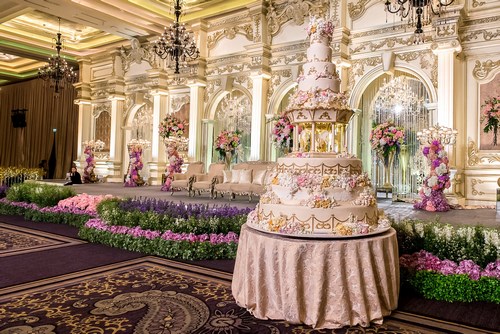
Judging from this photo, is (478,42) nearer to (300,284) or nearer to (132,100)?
(300,284)

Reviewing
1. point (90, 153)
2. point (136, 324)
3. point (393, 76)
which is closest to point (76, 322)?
point (136, 324)

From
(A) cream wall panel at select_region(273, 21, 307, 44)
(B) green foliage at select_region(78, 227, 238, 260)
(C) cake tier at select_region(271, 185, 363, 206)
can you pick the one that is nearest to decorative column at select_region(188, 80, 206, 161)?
(A) cream wall panel at select_region(273, 21, 307, 44)

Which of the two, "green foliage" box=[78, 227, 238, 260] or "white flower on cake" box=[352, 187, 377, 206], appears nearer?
"white flower on cake" box=[352, 187, 377, 206]

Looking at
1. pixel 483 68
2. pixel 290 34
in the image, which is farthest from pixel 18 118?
pixel 483 68

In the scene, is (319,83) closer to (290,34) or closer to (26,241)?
(26,241)

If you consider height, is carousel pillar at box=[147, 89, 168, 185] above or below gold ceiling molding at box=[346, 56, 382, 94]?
below

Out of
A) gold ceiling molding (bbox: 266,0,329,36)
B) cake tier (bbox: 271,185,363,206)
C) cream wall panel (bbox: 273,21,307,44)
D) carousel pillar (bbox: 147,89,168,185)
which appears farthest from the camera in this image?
carousel pillar (bbox: 147,89,168,185)

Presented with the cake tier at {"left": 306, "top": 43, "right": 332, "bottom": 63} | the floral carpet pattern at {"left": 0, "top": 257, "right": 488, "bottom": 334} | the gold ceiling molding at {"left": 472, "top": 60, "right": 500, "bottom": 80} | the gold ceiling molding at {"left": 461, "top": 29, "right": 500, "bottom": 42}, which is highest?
the gold ceiling molding at {"left": 461, "top": 29, "right": 500, "bottom": 42}

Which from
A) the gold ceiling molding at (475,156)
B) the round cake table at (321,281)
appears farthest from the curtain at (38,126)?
the round cake table at (321,281)

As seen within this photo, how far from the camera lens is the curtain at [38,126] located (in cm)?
1889

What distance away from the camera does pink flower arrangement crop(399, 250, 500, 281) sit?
3.17 meters

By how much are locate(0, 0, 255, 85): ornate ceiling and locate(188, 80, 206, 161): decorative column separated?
2.33 metres

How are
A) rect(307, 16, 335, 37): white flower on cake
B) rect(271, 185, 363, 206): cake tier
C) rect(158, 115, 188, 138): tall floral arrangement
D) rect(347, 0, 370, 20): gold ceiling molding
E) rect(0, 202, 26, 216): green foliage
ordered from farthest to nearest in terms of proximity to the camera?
rect(158, 115, 188, 138): tall floral arrangement, rect(347, 0, 370, 20): gold ceiling molding, rect(0, 202, 26, 216): green foliage, rect(307, 16, 335, 37): white flower on cake, rect(271, 185, 363, 206): cake tier

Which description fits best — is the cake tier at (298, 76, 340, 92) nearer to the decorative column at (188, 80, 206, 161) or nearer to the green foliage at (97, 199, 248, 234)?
the green foliage at (97, 199, 248, 234)
